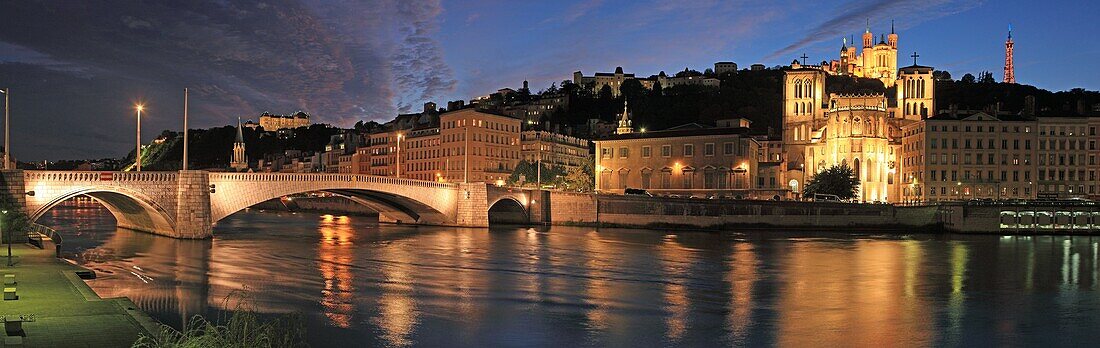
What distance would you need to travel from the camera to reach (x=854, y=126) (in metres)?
103

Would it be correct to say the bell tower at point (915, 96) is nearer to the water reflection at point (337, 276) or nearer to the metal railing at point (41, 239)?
the water reflection at point (337, 276)

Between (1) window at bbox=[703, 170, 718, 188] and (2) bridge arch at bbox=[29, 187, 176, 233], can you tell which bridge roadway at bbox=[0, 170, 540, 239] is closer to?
(2) bridge arch at bbox=[29, 187, 176, 233]

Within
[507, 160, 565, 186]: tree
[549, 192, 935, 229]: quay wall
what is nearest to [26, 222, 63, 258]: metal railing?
[549, 192, 935, 229]: quay wall

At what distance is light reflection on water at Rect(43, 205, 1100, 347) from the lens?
2261cm

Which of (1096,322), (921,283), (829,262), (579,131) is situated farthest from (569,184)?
(1096,322)

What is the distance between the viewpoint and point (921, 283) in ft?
115

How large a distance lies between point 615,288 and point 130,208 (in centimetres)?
3495

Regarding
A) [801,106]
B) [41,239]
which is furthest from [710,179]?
[41,239]

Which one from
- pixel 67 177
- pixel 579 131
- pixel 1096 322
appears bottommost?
pixel 1096 322

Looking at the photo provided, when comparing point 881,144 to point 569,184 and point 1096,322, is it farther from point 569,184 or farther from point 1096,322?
point 1096,322

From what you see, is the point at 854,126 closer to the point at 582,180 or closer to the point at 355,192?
the point at 582,180

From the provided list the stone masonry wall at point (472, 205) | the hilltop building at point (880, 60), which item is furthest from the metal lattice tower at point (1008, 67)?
the stone masonry wall at point (472, 205)

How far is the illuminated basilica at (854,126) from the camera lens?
335 ft

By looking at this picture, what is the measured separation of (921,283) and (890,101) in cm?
9438
